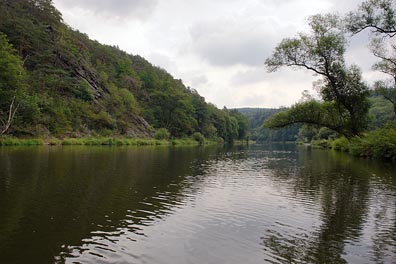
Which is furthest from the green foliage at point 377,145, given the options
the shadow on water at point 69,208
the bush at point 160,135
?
the bush at point 160,135

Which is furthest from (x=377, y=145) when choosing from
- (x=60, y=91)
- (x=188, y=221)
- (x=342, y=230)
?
(x=60, y=91)

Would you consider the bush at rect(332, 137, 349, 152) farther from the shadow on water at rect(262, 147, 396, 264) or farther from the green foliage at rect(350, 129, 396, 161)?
the shadow on water at rect(262, 147, 396, 264)

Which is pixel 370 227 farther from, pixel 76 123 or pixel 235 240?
pixel 76 123

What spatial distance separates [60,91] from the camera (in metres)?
82.1

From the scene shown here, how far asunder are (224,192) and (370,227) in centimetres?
806

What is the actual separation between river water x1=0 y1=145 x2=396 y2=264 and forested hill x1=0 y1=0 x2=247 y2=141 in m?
45.4

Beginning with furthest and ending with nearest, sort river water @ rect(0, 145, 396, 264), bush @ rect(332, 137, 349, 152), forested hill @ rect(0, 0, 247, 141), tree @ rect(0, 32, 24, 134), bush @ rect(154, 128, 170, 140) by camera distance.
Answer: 1. bush @ rect(154, 128, 170, 140)
2. bush @ rect(332, 137, 349, 152)
3. forested hill @ rect(0, 0, 247, 141)
4. tree @ rect(0, 32, 24, 134)
5. river water @ rect(0, 145, 396, 264)

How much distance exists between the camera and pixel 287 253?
9031 mm

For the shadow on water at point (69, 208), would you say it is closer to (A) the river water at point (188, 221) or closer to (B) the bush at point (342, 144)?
(A) the river water at point (188, 221)

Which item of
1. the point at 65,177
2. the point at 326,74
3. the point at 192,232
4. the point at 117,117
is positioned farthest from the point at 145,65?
the point at 192,232

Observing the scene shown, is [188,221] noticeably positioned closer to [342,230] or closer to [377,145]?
[342,230]

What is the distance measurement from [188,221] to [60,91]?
259 ft

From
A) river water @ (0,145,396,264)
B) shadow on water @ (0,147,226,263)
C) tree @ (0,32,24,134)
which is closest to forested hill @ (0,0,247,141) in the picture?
tree @ (0,32,24,134)

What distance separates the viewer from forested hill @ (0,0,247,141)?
196 feet
